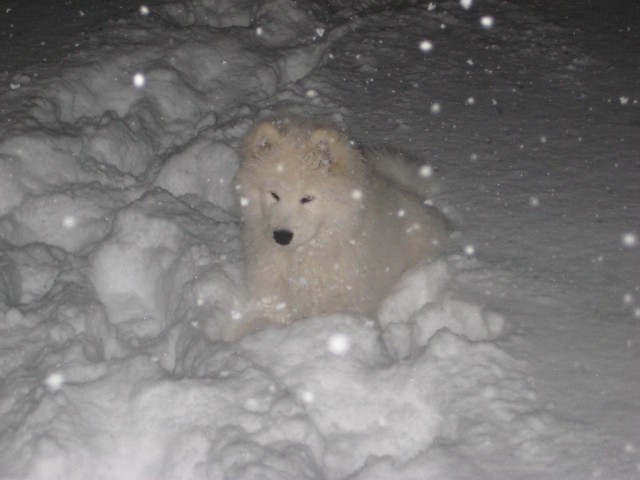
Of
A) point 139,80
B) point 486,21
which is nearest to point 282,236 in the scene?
point 139,80

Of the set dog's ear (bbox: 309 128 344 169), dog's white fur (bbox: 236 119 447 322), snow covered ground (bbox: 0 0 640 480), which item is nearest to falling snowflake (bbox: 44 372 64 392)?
snow covered ground (bbox: 0 0 640 480)

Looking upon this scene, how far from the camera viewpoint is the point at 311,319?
344 cm

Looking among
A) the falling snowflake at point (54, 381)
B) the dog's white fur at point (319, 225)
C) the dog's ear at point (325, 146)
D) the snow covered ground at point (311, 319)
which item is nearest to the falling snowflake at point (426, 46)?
the snow covered ground at point (311, 319)

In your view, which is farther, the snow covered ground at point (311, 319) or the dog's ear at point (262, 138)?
the dog's ear at point (262, 138)

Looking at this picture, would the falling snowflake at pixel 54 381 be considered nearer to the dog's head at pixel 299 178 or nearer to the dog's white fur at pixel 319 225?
the dog's white fur at pixel 319 225

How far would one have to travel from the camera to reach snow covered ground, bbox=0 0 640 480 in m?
2.77

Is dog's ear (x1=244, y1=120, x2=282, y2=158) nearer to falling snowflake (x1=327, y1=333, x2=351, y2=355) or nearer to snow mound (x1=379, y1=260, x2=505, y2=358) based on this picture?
falling snowflake (x1=327, y1=333, x2=351, y2=355)

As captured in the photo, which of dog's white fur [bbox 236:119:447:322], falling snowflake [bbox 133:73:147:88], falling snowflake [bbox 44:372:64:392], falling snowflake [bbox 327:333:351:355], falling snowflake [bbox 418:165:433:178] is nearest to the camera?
falling snowflake [bbox 44:372:64:392]

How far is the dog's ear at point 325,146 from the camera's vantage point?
3.34 m

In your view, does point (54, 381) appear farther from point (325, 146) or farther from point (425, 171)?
point (425, 171)

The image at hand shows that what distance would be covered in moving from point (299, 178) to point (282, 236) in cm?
33

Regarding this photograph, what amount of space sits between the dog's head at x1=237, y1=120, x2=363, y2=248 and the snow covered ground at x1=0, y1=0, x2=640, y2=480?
54 cm

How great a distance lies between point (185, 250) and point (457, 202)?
1.86m

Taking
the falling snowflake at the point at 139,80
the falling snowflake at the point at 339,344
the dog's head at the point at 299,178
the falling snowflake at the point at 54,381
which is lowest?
the falling snowflake at the point at 339,344
